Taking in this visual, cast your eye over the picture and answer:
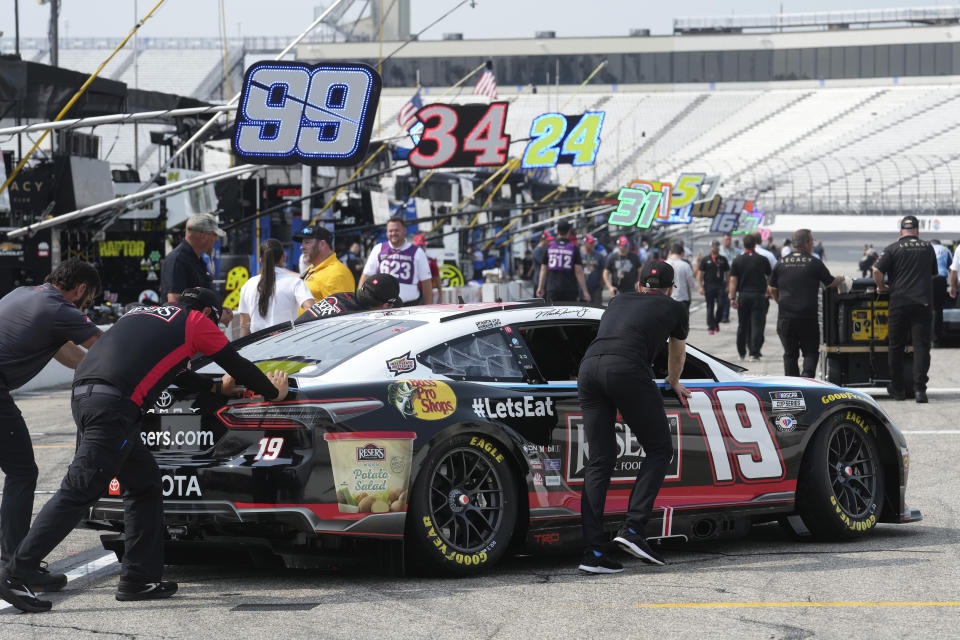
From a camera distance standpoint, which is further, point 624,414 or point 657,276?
point 657,276

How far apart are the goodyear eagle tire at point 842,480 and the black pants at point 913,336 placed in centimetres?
674

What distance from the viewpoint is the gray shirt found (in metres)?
6.18

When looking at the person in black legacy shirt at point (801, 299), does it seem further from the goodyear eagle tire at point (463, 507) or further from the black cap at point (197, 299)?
the black cap at point (197, 299)

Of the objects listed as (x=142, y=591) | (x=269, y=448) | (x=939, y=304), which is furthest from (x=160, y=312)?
(x=939, y=304)

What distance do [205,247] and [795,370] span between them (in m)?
6.93

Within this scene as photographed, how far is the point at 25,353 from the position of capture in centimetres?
621

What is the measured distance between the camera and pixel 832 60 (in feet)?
303

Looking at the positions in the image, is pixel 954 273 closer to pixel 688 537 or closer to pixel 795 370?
pixel 795 370

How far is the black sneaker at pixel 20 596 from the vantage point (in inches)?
224

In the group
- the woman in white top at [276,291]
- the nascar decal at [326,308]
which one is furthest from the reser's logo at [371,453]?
the woman in white top at [276,291]

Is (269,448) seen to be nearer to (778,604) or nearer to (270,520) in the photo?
(270,520)

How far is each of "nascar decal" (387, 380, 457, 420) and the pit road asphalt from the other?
744mm

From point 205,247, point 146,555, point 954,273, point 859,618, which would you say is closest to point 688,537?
point 859,618

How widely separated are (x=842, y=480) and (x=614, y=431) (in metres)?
1.54
